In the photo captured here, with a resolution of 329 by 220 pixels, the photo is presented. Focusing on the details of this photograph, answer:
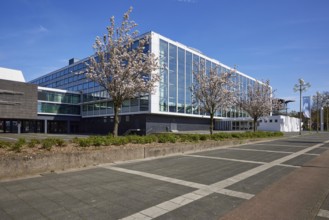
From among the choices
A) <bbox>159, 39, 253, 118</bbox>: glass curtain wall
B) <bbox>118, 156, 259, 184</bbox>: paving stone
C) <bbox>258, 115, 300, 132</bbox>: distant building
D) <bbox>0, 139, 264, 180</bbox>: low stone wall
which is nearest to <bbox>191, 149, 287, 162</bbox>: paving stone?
<bbox>118, 156, 259, 184</bbox>: paving stone

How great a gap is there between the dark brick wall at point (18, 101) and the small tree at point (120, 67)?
37984 millimetres

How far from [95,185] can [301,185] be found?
5865 millimetres

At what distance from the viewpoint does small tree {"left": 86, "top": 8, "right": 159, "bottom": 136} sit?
44.9 ft

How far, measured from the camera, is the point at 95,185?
22.2ft

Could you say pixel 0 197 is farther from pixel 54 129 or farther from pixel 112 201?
pixel 54 129

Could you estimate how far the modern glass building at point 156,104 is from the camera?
40938 millimetres

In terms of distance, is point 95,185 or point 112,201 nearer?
point 112,201

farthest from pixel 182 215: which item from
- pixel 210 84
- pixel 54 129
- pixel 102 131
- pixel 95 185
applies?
pixel 54 129

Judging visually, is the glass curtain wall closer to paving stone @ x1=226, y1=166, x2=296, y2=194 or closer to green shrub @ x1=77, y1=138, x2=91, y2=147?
green shrub @ x1=77, y1=138, x2=91, y2=147

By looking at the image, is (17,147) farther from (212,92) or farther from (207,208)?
(212,92)

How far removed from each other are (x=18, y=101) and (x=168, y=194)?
48.7 m

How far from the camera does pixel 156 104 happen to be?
40000 mm

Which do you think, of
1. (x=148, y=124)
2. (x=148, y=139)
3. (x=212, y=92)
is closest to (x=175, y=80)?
(x=148, y=124)

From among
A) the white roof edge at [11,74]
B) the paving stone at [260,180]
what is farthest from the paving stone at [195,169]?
the white roof edge at [11,74]
